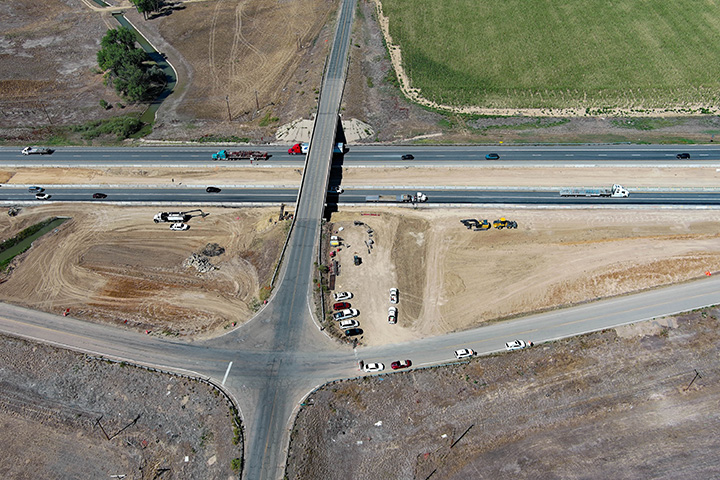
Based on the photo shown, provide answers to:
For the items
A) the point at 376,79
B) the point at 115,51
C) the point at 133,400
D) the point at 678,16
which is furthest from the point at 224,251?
the point at 678,16

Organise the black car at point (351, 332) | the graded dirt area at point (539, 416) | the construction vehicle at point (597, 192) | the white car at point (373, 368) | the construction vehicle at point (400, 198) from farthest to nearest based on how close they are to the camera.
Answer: the construction vehicle at point (400, 198) → the construction vehicle at point (597, 192) → the black car at point (351, 332) → the white car at point (373, 368) → the graded dirt area at point (539, 416)

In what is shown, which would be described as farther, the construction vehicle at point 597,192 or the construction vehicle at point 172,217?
the construction vehicle at point 172,217

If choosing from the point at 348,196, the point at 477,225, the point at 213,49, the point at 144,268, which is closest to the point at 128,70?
the point at 213,49

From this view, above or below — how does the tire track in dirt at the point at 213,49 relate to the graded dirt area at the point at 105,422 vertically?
above

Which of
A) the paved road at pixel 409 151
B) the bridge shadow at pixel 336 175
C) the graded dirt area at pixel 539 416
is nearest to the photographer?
the graded dirt area at pixel 539 416

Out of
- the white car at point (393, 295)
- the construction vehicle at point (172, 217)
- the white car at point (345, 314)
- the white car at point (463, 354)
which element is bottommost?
the white car at point (463, 354)

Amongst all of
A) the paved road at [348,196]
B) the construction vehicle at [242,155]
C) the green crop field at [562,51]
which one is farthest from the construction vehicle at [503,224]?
the construction vehicle at [242,155]

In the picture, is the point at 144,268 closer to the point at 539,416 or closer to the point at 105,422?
the point at 105,422

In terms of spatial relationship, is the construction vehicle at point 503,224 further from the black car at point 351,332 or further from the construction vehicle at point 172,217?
the construction vehicle at point 172,217
